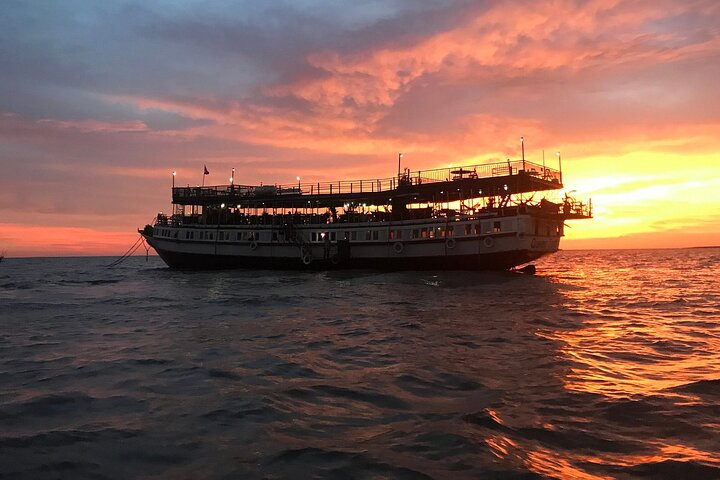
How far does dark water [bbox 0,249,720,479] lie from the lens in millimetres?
6246

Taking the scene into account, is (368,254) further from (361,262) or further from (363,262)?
(361,262)

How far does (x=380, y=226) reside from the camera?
173ft

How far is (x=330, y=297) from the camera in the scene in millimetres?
30531

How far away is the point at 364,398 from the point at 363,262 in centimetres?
4485

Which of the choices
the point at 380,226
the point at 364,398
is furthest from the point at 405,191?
the point at 364,398

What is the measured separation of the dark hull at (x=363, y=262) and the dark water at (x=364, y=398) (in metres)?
25.5

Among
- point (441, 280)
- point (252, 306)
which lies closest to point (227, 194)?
point (441, 280)

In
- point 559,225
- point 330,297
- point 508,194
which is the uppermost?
point 508,194

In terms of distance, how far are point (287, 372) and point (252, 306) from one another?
1542 cm

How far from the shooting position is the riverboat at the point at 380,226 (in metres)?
46.6

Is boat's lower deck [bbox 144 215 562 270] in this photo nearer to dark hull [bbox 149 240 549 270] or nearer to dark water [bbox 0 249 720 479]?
dark hull [bbox 149 240 549 270]

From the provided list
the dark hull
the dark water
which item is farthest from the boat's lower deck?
the dark water

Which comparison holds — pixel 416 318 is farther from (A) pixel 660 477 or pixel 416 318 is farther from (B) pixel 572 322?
(A) pixel 660 477

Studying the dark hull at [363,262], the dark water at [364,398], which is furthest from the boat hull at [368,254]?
the dark water at [364,398]
